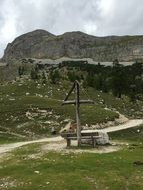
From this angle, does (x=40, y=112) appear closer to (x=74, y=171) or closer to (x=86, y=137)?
(x=86, y=137)

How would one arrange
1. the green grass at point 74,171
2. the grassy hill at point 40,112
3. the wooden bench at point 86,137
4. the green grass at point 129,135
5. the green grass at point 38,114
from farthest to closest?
the green grass at point 38,114 → the grassy hill at point 40,112 → the green grass at point 129,135 → the wooden bench at point 86,137 → the green grass at point 74,171

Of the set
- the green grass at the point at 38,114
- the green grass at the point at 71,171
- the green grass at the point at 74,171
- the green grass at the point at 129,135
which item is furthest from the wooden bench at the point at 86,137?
the green grass at the point at 38,114

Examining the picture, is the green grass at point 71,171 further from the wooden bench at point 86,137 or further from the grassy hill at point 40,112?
the grassy hill at point 40,112

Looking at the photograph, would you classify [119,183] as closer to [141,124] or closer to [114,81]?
[141,124]

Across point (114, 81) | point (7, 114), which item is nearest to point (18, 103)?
point (7, 114)

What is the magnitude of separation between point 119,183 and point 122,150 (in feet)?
44.9

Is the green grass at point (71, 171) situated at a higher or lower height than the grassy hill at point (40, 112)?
lower

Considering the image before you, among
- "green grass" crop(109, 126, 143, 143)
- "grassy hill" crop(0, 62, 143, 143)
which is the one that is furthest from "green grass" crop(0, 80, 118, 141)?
"green grass" crop(109, 126, 143, 143)

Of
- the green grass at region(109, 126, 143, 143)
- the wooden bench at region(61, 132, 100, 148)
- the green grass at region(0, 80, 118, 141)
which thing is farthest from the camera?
the green grass at region(0, 80, 118, 141)

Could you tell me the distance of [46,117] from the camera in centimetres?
8069

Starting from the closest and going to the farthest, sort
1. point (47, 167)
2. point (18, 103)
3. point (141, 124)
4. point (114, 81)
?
point (47, 167)
point (141, 124)
point (18, 103)
point (114, 81)

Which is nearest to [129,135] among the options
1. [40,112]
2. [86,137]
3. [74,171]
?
[40,112]

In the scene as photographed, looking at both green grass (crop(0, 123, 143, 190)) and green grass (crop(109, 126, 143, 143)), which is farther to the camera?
green grass (crop(109, 126, 143, 143))

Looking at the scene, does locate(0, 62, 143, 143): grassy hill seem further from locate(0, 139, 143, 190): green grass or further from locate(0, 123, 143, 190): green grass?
locate(0, 139, 143, 190): green grass
